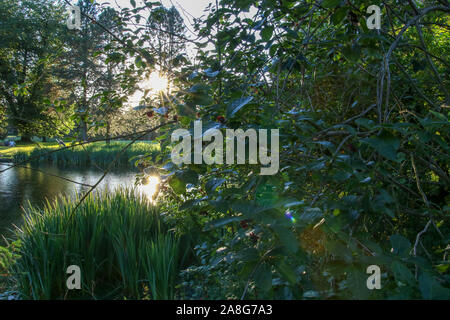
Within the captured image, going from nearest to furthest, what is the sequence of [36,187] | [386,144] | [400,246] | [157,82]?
[386,144]
[400,246]
[157,82]
[36,187]

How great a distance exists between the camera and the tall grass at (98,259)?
1.97 meters

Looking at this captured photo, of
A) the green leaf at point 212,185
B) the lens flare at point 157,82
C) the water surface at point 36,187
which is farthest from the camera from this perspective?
the water surface at point 36,187

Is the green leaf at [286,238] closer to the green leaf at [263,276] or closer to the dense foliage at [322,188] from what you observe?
the dense foliage at [322,188]

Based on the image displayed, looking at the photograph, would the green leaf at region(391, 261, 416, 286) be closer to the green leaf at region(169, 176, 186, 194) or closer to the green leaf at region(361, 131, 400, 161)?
the green leaf at region(361, 131, 400, 161)

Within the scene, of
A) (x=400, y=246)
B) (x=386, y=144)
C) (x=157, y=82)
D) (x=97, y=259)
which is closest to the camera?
(x=386, y=144)

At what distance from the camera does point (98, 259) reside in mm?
2363

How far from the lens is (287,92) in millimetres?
1620

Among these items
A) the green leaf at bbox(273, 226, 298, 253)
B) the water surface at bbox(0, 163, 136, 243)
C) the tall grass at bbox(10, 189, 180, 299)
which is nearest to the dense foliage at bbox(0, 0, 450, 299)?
the green leaf at bbox(273, 226, 298, 253)

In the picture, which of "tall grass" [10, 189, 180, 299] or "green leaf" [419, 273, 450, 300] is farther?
"tall grass" [10, 189, 180, 299]

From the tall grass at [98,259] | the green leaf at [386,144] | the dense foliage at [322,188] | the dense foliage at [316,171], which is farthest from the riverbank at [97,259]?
the green leaf at [386,144]

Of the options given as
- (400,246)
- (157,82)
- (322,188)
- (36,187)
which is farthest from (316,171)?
(36,187)

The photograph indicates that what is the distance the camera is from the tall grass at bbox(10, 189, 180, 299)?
77.6 inches

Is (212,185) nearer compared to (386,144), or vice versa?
(386,144)

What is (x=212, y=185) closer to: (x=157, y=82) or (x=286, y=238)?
(x=286, y=238)
